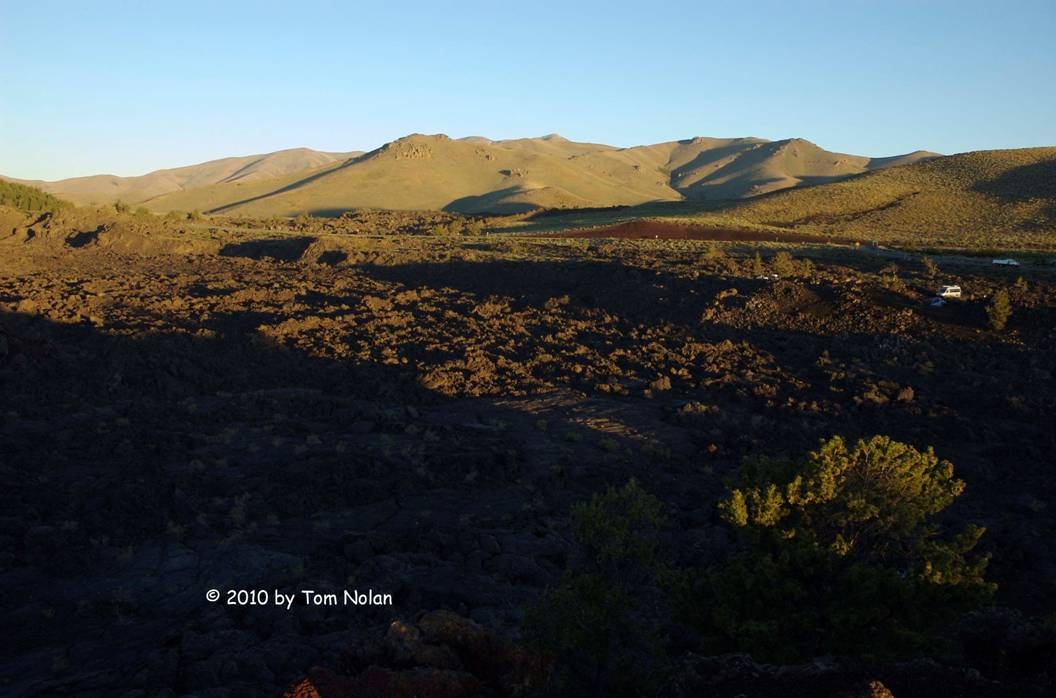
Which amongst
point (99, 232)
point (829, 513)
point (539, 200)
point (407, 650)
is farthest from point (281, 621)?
point (539, 200)

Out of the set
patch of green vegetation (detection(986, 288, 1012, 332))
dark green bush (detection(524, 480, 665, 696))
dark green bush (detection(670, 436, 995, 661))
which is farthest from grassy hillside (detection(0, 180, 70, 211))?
dark green bush (detection(670, 436, 995, 661))

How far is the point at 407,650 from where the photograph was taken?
7.75 m

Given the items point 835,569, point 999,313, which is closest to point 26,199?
point 999,313

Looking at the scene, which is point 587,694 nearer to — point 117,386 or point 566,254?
point 117,386

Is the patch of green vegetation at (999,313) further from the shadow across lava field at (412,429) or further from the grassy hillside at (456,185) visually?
the grassy hillside at (456,185)

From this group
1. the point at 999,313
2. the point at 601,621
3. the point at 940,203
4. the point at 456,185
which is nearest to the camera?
the point at 601,621

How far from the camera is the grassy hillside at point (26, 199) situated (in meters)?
62.1

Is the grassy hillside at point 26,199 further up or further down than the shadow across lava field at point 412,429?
further up

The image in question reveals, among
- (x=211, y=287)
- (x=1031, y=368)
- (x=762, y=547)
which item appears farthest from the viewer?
(x=211, y=287)

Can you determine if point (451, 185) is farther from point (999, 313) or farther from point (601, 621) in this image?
point (601, 621)

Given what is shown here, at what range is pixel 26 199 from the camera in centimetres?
6328

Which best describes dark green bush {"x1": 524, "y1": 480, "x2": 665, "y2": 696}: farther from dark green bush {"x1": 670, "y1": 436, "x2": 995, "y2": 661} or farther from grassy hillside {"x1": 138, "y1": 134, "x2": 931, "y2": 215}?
grassy hillside {"x1": 138, "y1": 134, "x2": 931, "y2": 215}

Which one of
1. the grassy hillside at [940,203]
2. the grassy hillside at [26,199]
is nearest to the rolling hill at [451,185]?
the grassy hillside at [940,203]

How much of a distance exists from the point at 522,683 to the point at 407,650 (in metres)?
1.18
